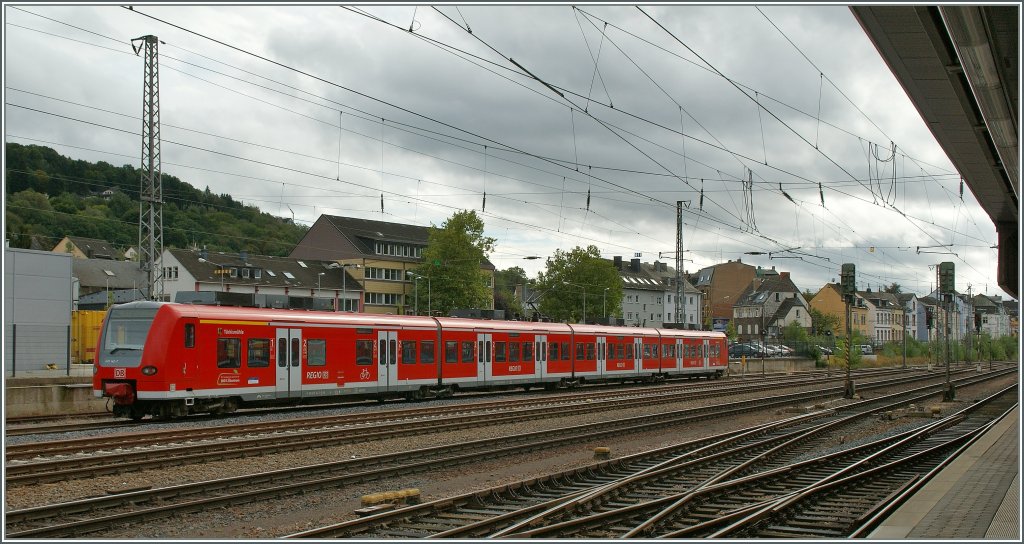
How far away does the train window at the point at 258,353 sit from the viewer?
22625 millimetres

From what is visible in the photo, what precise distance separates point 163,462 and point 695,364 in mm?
37855

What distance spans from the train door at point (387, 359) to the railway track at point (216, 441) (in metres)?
2.85

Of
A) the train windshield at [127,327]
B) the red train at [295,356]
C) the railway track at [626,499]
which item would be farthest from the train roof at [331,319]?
the railway track at [626,499]

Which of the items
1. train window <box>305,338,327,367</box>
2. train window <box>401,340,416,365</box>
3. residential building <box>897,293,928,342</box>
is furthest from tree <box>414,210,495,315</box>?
residential building <box>897,293,928,342</box>

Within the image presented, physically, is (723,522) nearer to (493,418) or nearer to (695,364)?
(493,418)

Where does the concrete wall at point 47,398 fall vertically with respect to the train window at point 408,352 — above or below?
below

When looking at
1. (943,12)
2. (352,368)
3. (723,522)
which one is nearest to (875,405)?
(352,368)

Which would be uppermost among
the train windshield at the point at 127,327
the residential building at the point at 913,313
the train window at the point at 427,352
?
the residential building at the point at 913,313

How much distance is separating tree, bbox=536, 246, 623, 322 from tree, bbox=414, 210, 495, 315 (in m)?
14.7

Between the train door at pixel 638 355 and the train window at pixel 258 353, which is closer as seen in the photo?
the train window at pixel 258 353

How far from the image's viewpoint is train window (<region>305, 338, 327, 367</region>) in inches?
958

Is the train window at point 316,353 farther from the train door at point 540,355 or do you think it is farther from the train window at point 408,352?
the train door at point 540,355

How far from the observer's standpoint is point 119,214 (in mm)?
86812

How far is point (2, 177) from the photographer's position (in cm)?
948
